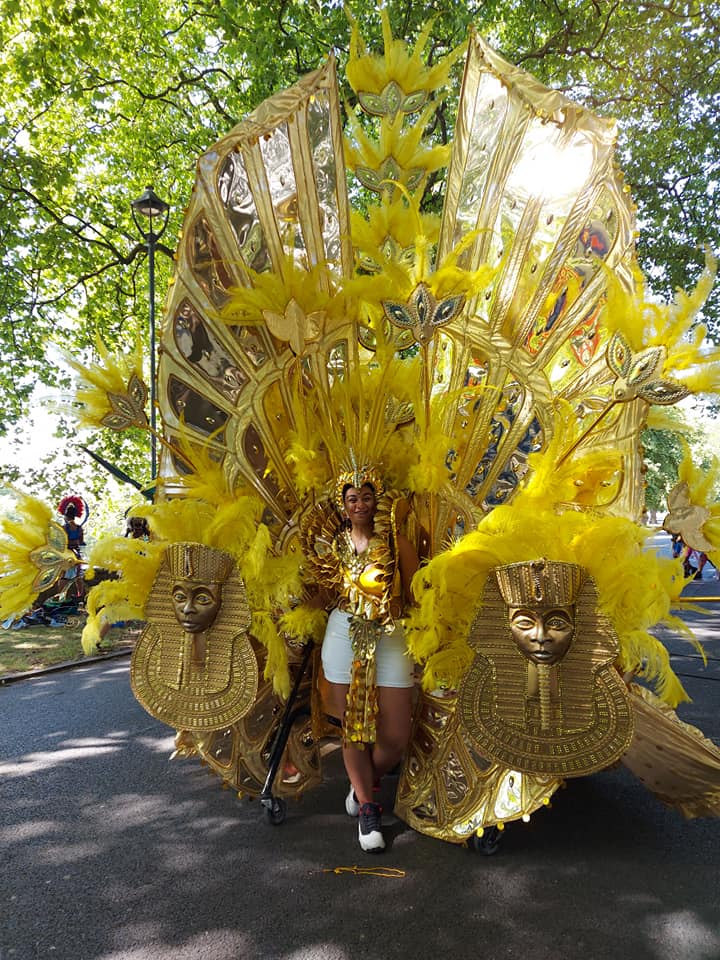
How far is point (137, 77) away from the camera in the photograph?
948cm

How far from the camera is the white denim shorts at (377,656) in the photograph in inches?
105

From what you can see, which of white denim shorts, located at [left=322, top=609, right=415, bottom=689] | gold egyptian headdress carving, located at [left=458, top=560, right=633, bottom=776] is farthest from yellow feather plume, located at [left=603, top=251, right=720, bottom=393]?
white denim shorts, located at [left=322, top=609, right=415, bottom=689]

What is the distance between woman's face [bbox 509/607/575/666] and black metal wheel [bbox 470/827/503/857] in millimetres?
879

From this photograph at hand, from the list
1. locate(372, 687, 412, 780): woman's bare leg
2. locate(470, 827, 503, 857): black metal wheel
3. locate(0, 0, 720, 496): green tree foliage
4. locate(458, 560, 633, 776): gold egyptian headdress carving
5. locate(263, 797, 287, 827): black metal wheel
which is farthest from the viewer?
locate(0, 0, 720, 496): green tree foliage

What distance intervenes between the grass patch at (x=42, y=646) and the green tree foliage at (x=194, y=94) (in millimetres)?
4125

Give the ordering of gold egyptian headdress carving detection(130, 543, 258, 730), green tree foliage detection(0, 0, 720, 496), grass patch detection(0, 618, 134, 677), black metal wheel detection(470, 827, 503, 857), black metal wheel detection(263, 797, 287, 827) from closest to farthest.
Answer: black metal wheel detection(470, 827, 503, 857) → gold egyptian headdress carving detection(130, 543, 258, 730) → black metal wheel detection(263, 797, 287, 827) → grass patch detection(0, 618, 134, 677) → green tree foliage detection(0, 0, 720, 496)

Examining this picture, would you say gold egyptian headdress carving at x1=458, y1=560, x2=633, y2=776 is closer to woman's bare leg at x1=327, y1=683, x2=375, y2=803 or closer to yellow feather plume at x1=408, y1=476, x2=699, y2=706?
yellow feather plume at x1=408, y1=476, x2=699, y2=706

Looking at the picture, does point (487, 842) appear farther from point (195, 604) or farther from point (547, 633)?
point (195, 604)

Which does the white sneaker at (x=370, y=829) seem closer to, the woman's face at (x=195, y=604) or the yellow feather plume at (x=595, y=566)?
the yellow feather plume at (x=595, y=566)

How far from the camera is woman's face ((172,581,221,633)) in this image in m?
2.57

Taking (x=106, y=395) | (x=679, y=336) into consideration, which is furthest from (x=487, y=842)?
(x=106, y=395)

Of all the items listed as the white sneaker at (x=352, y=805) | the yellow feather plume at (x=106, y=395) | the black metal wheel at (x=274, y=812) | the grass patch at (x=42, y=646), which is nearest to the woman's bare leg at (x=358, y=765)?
the white sneaker at (x=352, y=805)

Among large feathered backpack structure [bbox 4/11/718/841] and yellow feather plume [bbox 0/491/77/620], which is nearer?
large feathered backpack structure [bbox 4/11/718/841]

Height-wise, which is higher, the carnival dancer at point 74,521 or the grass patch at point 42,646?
the carnival dancer at point 74,521
